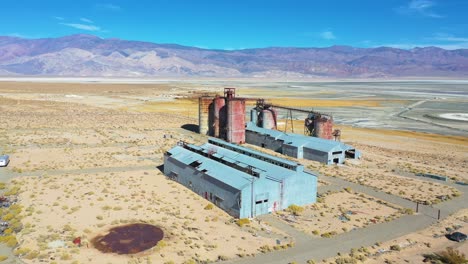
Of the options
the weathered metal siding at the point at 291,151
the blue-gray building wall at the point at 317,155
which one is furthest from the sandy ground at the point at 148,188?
the weathered metal siding at the point at 291,151

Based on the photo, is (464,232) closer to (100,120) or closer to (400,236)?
(400,236)

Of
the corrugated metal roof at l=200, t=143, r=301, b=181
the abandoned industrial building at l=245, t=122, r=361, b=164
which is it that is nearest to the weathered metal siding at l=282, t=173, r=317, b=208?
the corrugated metal roof at l=200, t=143, r=301, b=181

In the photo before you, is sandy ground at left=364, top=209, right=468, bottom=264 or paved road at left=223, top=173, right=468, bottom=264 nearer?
paved road at left=223, top=173, right=468, bottom=264

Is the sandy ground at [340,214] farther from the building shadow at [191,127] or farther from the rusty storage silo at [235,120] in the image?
the building shadow at [191,127]

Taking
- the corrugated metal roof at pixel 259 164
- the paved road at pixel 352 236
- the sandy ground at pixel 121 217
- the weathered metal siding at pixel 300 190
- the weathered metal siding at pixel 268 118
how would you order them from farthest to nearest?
the weathered metal siding at pixel 268 118, the corrugated metal roof at pixel 259 164, the weathered metal siding at pixel 300 190, the sandy ground at pixel 121 217, the paved road at pixel 352 236

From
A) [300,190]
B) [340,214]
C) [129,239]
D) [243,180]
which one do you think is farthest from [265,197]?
[129,239]

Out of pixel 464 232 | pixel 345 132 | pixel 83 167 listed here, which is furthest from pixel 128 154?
pixel 345 132

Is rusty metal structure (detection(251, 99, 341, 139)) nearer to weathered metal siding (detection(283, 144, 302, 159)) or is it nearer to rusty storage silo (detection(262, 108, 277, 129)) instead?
rusty storage silo (detection(262, 108, 277, 129))
